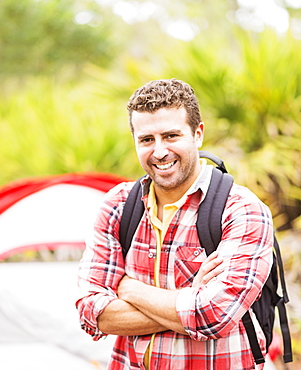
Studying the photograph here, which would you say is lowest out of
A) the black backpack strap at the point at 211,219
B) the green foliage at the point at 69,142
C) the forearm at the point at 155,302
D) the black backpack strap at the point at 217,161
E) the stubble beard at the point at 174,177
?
the forearm at the point at 155,302

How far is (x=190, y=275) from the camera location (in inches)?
75.4

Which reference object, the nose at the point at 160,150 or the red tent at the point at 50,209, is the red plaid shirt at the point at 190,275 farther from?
the red tent at the point at 50,209

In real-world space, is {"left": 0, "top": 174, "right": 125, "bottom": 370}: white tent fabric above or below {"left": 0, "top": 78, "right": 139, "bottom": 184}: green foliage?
below

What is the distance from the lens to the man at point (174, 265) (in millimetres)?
1793

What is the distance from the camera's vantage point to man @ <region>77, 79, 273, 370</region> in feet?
5.88

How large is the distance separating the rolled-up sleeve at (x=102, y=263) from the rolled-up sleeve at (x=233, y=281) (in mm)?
318

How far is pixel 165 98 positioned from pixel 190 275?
660 millimetres

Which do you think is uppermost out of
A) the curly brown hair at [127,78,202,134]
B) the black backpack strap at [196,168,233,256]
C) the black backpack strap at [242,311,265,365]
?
the curly brown hair at [127,78,202,134]

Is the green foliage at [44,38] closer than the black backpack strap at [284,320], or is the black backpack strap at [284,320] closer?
the black backpack strap at [284,320]

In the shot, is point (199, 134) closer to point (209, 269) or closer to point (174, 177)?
point (174, 177)

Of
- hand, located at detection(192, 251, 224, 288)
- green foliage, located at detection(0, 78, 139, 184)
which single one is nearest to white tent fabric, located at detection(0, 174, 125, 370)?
green foliage, located at detection(0, 78, 139, 184)

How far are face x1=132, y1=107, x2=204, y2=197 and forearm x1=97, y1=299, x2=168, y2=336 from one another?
1.56 ft

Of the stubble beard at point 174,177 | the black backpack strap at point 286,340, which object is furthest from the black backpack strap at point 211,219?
the black backpack strap at point 286,340

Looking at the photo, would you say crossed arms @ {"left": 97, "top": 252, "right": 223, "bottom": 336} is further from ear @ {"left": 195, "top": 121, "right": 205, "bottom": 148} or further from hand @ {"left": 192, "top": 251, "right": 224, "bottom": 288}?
Answer: ear @ {"left": 195, "top": 121, "right": 205, "bottom": 148}
